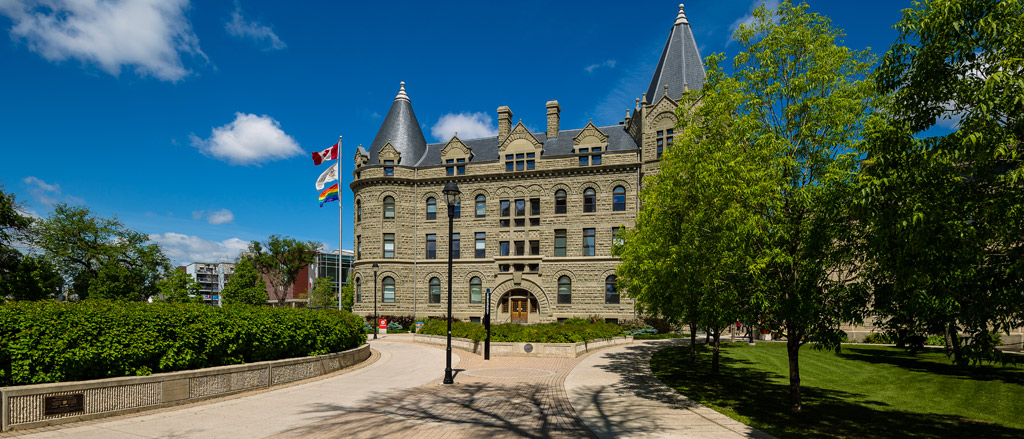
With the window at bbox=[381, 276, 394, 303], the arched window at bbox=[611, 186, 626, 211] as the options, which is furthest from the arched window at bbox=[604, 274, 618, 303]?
the window at bbox=[381, 276, 394, 303]

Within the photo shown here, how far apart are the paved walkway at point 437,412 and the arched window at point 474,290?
2518 cm

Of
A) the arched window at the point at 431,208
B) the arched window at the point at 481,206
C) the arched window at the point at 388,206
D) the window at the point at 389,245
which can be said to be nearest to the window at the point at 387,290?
the window at the point at 389,245

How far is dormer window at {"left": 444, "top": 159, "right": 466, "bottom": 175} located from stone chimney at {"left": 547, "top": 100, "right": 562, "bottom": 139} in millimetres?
7995

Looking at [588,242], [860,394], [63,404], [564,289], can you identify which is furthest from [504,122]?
[63,404]

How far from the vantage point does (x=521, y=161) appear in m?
42.5

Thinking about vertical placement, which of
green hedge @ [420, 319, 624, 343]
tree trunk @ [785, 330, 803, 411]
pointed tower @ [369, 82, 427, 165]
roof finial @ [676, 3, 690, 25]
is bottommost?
green hedge @ [420, 319, 624, 343]

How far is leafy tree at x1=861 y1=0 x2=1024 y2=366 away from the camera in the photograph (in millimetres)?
5902

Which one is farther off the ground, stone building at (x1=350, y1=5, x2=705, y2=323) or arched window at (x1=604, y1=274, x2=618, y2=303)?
stone building at (x1=350, y1=5, x2=705, y2=323)

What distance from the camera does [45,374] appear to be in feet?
30.0

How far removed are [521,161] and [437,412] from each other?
3291cm

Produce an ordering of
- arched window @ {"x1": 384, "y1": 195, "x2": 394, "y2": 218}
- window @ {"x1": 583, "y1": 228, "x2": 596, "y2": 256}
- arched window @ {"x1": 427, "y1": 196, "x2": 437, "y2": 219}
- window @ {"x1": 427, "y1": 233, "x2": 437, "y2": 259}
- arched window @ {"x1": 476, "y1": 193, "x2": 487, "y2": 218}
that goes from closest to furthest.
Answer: window @ {"x1": 583, "y1": 228, "x2": 596, "y2": 256}, arched window @ {"x1": 476, "y1": 193, "x2": 487, "y2": 218}, window @ {"x1": 427, "y1": 233, "x2": 437, "y2": 259}, arched window @ {"x1": 384, "y1": 195, "x2": 394, "y2": 218}, arched window @ {"x1": 427, "y1": 196, "x2": 437, "y2": 219}

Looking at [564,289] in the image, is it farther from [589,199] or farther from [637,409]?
[637,409]

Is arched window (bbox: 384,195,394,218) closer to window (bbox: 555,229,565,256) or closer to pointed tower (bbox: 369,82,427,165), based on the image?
pointed tower (bbox: 369,82,427,165)

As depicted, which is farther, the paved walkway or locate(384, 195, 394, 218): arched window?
locate(384, 195, 394, 218): arched window
